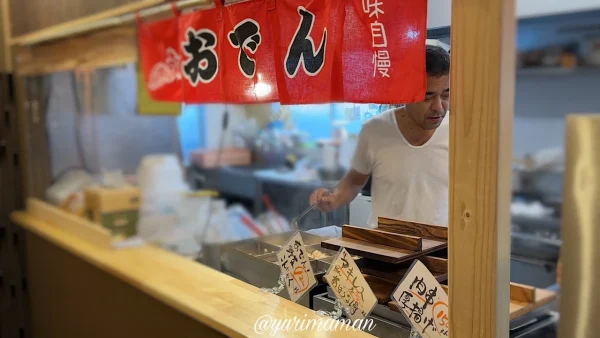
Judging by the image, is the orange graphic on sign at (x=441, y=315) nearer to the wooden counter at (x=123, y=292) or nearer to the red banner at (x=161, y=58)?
the wooden counter at (x=123, y=292)

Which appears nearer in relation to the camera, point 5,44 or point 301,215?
point 301,215

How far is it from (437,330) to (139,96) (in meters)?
2.16

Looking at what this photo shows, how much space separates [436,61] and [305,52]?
0.35 m

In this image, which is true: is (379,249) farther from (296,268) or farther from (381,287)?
(296,268)

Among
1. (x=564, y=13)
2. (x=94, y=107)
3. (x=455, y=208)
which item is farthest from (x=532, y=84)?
(x=455, y=208)

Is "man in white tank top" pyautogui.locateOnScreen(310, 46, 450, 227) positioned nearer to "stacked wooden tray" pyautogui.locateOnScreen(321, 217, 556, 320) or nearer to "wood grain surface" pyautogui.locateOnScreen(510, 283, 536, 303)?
"stacked wooden tray" pyautogui.locateOnScreen(321, 217, 556, 320)

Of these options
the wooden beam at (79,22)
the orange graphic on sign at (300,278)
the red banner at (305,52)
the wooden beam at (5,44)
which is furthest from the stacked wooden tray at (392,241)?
the wooden beam at (5,44)

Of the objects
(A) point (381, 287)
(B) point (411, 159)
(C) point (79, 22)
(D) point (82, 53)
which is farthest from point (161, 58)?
(A) point (381, 287)

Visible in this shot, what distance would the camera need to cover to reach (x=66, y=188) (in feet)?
9.79

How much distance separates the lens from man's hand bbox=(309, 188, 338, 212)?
1.34m

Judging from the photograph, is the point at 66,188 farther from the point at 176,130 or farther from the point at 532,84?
the point at 532,84

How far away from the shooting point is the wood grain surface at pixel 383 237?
45.1 inches

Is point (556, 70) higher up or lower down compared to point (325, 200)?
higher up

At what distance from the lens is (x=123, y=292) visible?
1.95 metres
